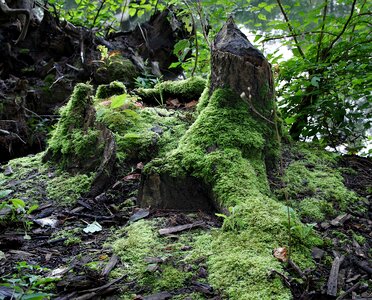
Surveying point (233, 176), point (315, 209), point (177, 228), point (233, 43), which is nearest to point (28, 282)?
point (177, 228)

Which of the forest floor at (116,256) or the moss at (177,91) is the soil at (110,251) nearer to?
the forest floor at (116,256)

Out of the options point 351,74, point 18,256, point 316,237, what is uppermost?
point 351,74

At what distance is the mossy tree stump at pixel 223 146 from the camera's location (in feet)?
8.87

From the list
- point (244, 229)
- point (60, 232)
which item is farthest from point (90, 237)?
point (244, 229)

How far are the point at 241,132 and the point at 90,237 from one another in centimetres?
156

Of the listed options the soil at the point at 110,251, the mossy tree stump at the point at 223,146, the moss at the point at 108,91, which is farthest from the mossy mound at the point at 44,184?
the moss at the point at 108,91

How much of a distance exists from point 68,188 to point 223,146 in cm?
161

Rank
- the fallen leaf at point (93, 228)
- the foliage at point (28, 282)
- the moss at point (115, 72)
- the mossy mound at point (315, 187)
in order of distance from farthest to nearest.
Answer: the moss at point (115, 72)
the mossy mound at point (315, 187)
the fallen leaf at point (93, 228)
the foliage at point (28, 282)

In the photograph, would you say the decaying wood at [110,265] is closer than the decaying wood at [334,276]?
No

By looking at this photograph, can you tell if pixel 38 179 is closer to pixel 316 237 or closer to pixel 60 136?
pixel 60 136

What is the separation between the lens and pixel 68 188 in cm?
332

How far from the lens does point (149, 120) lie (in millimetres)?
3971

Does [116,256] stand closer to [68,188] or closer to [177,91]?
[68,188]

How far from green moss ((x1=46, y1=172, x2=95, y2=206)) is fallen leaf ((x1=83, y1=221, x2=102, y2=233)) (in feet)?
1.84
